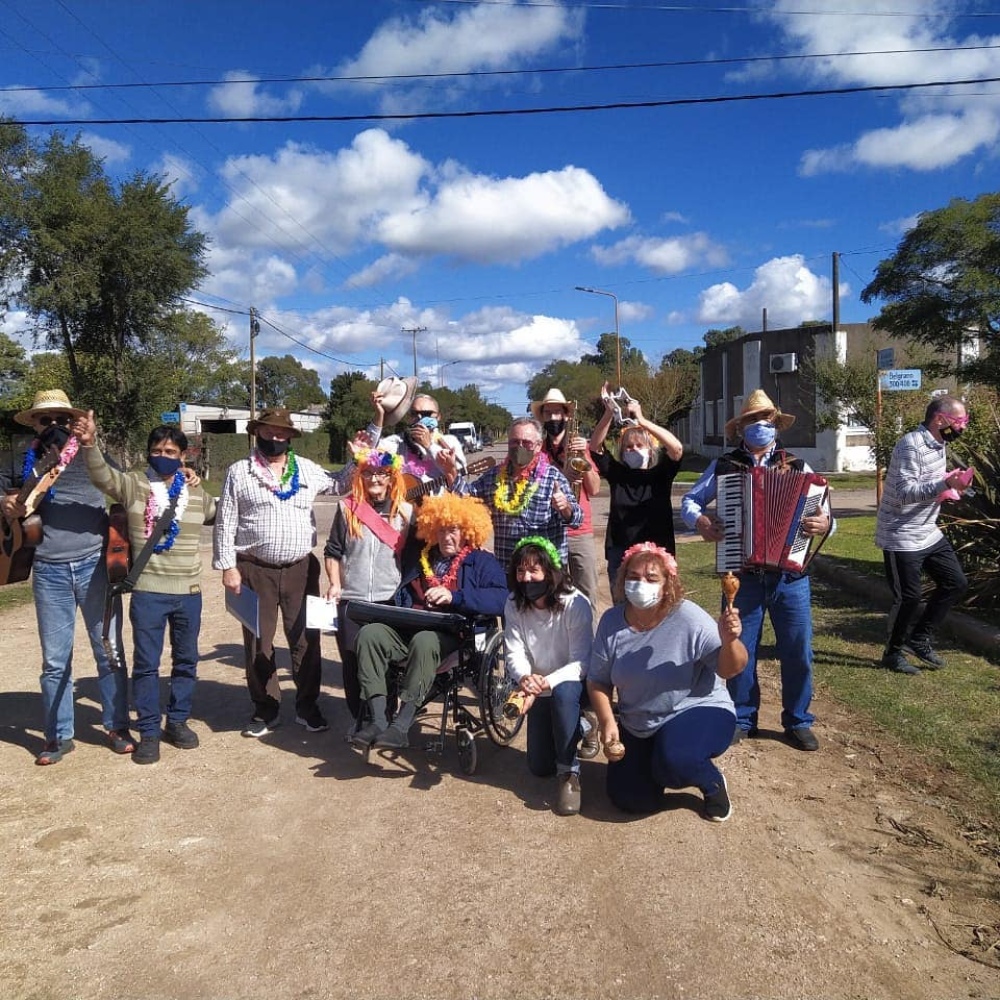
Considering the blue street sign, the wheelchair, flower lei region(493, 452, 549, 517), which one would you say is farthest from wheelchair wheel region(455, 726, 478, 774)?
the blue street sign

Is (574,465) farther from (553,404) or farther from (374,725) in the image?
(374,725)

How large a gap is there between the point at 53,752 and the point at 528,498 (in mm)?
3065

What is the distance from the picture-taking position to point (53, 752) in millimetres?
4762

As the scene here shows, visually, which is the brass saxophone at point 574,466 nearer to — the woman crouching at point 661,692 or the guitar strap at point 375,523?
the guitar strap at point 375,523

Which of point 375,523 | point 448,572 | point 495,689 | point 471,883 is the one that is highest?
point 375,523

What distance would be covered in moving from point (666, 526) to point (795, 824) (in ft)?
6.83

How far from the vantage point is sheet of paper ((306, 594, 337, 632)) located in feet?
15.9

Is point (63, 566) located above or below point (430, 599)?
above

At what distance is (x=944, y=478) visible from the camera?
5.73 m

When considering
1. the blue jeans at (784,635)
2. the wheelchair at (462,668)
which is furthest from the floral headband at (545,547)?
the blue jeans at (784,635)

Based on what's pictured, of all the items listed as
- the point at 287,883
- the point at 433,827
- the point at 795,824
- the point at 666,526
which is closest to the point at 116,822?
the point at 287,883

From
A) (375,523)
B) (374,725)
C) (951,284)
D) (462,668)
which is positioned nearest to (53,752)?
(374,725)

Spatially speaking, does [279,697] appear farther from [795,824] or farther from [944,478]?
[944,478]

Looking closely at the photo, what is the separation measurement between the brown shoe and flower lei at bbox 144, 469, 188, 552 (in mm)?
2565
